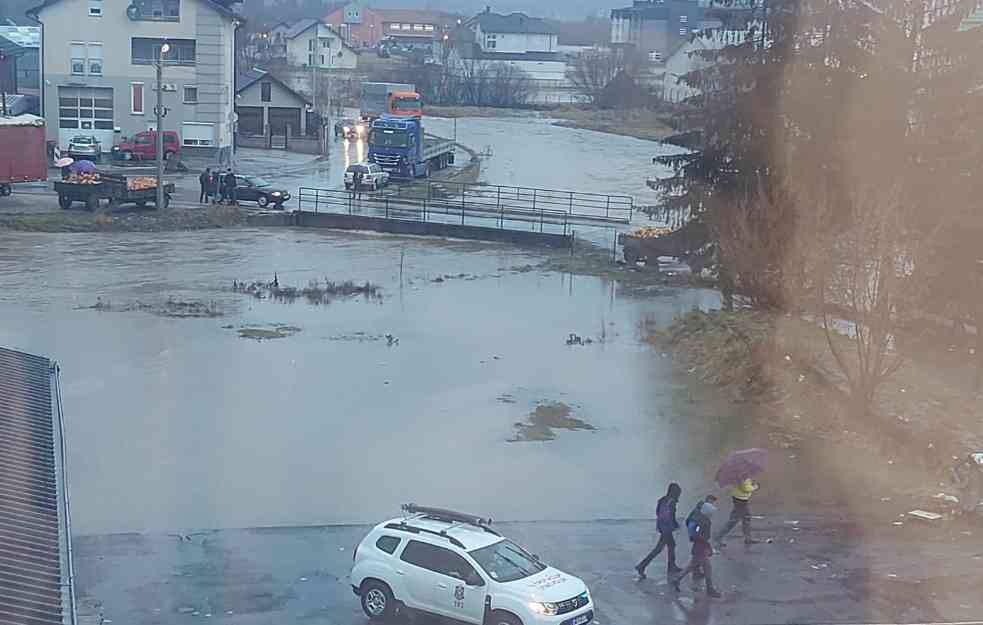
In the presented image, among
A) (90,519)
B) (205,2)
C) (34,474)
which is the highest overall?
(205,2)

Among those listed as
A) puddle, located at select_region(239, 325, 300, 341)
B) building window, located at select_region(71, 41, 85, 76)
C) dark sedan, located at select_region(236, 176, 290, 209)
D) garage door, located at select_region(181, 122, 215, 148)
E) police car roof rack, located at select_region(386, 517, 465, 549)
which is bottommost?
puddle, located at select_region(239, 325, 300, 341)

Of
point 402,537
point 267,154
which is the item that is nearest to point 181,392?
point 402,537

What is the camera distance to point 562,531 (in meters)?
14.9

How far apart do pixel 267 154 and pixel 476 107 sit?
5101cm

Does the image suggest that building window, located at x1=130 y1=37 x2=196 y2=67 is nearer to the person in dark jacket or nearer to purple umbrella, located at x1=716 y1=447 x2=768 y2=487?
the person in dark jacket

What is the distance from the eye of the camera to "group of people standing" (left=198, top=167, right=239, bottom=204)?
4175 cm

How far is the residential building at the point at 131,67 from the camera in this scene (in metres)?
53.9

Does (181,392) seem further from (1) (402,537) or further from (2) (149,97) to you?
(2) (149,97)

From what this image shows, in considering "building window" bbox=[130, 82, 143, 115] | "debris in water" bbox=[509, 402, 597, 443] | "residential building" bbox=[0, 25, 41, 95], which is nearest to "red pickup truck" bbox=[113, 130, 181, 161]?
"building window" bbox=[130, 82, 143, 115]

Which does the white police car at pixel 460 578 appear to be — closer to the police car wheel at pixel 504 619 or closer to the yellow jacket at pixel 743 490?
the police car wheel at pixel 504 619

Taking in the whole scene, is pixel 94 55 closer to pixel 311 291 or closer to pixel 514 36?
pixel 311 291

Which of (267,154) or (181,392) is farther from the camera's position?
(267,154)

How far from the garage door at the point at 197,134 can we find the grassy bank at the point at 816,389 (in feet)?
112

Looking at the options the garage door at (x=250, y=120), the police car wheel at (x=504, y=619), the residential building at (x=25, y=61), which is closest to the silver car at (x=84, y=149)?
the garage door at (x=250, y=120)
